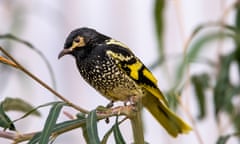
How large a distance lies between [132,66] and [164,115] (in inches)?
5.0

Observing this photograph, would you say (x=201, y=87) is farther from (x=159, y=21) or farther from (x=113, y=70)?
(x=113, y=70)

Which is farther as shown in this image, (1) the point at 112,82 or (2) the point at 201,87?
(2) the point at 201,87

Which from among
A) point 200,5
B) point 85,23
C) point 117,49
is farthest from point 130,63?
point 200,5

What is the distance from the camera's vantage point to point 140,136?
65 cm

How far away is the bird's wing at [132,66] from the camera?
94 cm

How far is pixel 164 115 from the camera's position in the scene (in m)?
1.04

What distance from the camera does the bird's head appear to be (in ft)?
2.76

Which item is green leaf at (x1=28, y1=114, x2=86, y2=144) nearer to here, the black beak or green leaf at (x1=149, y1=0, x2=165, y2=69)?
the black beak

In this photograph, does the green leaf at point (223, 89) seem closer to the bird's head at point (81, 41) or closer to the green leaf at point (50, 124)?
the bird's head at point (81, 41)

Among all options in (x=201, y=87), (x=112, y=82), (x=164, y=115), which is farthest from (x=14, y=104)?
(x=201, y=87)

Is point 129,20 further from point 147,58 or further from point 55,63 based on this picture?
point 55,63

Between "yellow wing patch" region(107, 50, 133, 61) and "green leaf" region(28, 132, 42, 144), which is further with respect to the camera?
"yellow wing patch" region(107, 50, 133, 61)

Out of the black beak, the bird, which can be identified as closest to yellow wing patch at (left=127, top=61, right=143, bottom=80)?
the bird

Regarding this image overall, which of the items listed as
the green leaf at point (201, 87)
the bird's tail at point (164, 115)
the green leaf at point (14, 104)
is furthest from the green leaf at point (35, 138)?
the green leaf at point (201, 87)
